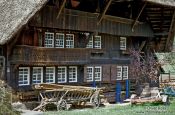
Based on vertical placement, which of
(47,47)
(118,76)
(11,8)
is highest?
(11,8)

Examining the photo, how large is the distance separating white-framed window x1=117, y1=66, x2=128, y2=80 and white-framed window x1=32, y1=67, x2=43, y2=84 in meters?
8.54

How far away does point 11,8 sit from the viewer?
23188 millimetres

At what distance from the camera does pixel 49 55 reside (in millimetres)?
24609

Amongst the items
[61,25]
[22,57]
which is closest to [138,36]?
[61,25]

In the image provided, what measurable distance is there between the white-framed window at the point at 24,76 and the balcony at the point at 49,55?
1112 mm

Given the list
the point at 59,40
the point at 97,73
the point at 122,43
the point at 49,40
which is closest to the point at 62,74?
the point at 59,40

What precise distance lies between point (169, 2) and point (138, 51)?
489cm

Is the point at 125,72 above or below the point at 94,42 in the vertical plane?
below

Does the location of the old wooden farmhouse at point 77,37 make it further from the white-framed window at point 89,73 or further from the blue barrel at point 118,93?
the blue barrel at point 118,93

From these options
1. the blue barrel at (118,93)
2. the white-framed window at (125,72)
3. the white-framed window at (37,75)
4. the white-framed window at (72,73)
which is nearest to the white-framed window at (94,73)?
the white-framed window at (72,73)

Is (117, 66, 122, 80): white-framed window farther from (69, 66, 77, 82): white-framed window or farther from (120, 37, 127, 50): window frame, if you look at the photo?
(69, 66, 77, 82): white-framed window

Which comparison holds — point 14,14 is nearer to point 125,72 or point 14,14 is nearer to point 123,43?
point 123,43

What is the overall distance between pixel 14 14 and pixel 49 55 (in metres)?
3.32

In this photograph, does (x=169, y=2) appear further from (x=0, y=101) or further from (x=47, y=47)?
(x=0, y=101)
